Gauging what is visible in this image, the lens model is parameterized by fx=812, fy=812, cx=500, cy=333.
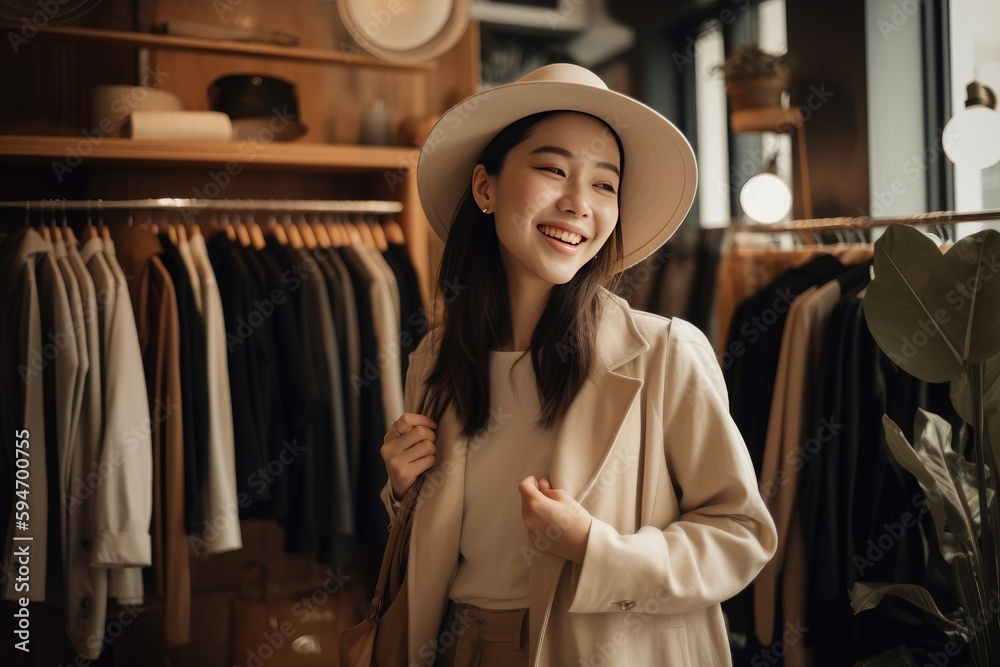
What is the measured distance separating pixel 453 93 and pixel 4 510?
2383 mm

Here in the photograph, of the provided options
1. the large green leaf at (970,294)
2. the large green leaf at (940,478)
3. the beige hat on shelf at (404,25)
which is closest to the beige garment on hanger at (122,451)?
the beige hat on shelf at (404,25)

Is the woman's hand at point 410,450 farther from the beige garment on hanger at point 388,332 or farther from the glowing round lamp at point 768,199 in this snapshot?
the glowing round lamp at point 768,199

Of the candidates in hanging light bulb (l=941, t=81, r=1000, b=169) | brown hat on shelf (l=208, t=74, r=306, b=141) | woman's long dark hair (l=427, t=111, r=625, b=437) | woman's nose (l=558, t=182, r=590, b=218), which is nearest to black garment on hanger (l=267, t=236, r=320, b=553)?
brown hat on shelf (l=208, t=74, r=306, b=141)

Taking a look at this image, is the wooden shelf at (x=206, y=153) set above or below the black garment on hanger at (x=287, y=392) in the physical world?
above

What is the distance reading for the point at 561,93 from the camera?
1.37m

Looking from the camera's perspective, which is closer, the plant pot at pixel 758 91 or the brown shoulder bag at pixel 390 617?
the brown shoulder bag at pixel 390 617

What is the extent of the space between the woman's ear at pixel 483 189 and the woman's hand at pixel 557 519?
535mm

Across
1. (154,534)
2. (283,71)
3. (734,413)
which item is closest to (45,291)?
(154,534)

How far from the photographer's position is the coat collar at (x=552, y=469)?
51.7 inches

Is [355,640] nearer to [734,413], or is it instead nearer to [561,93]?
[561,93]

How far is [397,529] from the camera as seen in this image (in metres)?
1.53

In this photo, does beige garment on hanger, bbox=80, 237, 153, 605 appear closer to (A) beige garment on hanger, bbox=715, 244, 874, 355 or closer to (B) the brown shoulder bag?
(B) the brown shoulder bag

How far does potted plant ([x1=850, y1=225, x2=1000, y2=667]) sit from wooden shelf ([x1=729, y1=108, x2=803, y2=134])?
5.74 feet

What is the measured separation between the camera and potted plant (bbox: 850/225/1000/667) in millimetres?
1431
